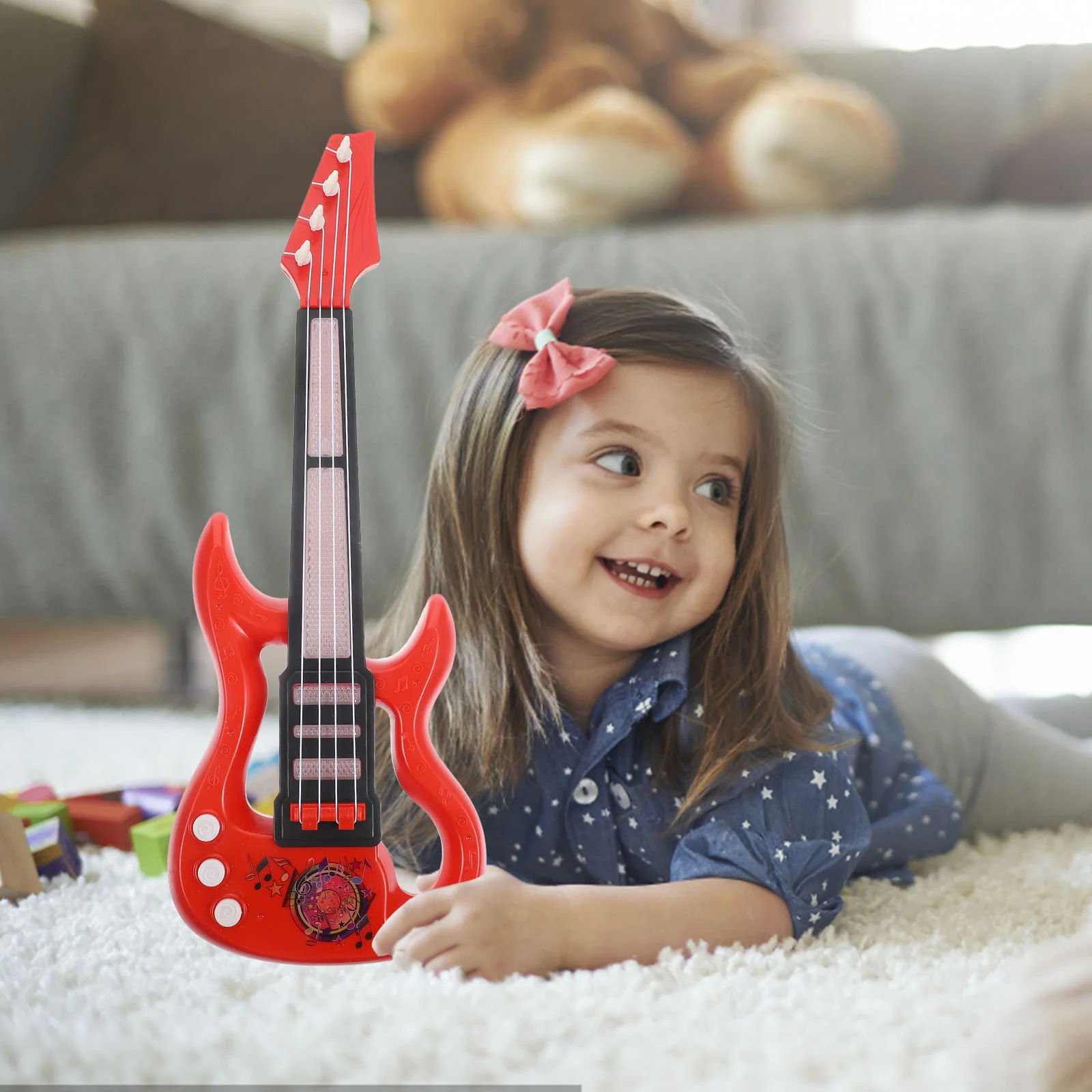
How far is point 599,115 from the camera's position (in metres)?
1.31

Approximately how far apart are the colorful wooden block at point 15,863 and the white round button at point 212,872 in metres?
0.20

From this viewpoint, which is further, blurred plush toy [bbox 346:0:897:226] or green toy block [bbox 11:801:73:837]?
blurred plush toy [bbox 346:0:897:226]

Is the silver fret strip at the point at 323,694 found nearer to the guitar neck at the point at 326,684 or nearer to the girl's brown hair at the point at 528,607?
the guitar neck at the point at 326,684

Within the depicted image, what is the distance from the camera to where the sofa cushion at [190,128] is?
156 centimetres

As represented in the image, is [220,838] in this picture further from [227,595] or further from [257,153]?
[257,153]

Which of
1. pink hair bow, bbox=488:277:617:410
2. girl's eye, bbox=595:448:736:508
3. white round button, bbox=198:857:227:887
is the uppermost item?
pink hair bow, bbox=488:277:617:410

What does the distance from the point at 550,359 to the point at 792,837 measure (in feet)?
1.01

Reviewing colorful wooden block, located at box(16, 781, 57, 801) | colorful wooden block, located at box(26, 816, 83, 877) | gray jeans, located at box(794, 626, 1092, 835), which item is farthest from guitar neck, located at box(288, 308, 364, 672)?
gray jeans, located at box(794, 626, 1092, 835)

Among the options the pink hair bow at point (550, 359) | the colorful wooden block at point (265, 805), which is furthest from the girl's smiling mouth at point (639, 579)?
the colorful wooden block at point (265, 805)

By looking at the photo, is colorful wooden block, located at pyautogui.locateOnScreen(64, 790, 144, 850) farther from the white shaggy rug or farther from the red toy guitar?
the red toy guitar

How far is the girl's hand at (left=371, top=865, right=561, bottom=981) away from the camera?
0.55m

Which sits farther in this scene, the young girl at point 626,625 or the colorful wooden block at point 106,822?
the colorful wooden block at point 106,822

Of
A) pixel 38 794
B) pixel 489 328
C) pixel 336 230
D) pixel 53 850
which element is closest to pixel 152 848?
pixel 53 850

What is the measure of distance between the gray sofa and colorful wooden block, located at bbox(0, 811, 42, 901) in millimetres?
518
